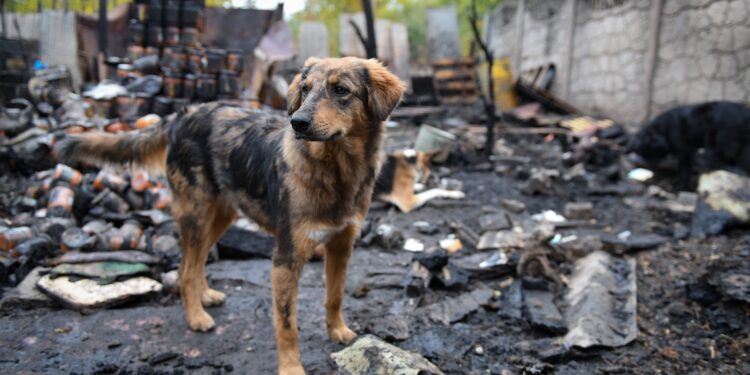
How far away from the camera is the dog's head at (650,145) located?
29.5ft

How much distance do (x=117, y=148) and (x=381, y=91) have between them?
2244mm

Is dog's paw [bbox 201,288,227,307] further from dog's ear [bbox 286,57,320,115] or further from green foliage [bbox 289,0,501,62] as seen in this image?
green foliage [bbox 289,0,501,62]

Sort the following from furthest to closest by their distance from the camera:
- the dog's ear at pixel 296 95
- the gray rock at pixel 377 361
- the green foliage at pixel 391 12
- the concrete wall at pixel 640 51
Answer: the green foliage at pixel 391 12, the concrete wall at pixel 640 51, the dog's ear at pixel 296 95, the gray rock at pixel 377 361

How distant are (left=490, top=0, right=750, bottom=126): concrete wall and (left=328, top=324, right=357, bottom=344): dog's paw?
8.51m

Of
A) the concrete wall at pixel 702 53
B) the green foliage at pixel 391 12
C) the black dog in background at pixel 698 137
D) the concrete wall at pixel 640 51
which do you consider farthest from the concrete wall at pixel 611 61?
the green foliage at pixel 391 12

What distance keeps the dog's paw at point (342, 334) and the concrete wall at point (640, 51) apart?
335 inches

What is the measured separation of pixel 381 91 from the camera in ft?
9.87

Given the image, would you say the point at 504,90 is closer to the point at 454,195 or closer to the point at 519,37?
the point at 519,37

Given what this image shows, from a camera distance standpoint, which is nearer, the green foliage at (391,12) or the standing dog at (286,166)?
the standing dog at (286,166)

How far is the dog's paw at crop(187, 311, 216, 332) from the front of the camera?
3.63 metres

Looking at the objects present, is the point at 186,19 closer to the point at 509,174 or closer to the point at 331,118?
the point at 509,174

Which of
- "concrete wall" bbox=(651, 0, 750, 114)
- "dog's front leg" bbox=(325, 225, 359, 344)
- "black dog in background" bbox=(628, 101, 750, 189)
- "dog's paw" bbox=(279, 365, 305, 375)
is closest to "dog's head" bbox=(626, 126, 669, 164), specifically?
"black dog in background" bbox=(628, 101, 750, 189)

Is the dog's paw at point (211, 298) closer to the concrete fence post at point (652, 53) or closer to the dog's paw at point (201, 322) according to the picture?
the dog's paw at point (201, 322)

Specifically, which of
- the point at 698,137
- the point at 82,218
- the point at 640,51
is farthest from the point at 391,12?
the point at 82,218
